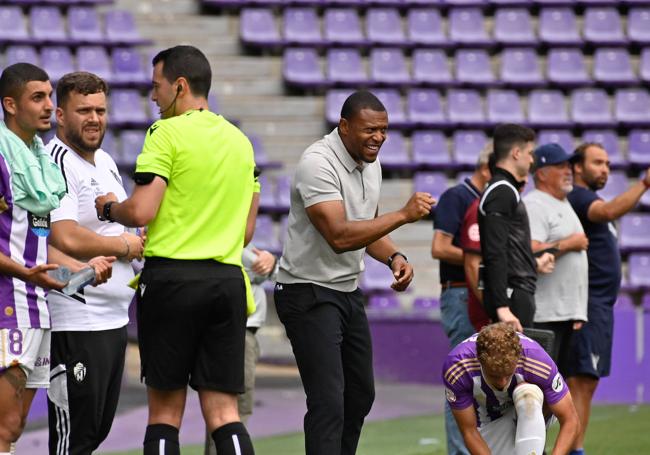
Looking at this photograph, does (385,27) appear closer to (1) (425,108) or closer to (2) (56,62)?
(1) (425,108)

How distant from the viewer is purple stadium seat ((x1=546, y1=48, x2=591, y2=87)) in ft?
59.9

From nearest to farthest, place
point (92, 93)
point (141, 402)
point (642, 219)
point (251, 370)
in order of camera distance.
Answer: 1. point (92, 93)
2. point (251, 370)
3. point (141, 402)
4. point (642, 219)

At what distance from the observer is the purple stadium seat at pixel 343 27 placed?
18469 millimetres

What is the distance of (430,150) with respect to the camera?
17312 mm

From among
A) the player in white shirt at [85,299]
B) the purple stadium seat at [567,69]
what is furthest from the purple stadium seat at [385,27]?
the player in white shirt at [85,299]

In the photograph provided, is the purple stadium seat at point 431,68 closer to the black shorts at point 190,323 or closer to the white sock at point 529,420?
the white sock at point 529,420

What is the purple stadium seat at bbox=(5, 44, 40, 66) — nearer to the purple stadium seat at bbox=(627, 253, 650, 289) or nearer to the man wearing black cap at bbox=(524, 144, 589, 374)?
the purple stadium seat at bbox=(627, 253, 650, 289)

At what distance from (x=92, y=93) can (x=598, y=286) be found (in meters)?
4.00

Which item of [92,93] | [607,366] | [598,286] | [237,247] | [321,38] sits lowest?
[607,366]

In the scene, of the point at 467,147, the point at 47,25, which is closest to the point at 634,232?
the point at 467,147

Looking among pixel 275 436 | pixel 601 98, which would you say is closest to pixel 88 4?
pixel 601 98

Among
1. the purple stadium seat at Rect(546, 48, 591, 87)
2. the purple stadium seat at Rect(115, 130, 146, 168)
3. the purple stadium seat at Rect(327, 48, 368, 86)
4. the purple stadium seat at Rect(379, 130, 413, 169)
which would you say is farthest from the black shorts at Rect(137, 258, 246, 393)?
the purple stadium seat at Rect(546, 48, 591, 87)

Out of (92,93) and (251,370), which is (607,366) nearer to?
(251,370)

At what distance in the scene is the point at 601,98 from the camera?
17969mm
